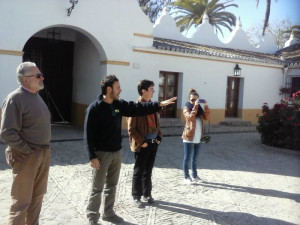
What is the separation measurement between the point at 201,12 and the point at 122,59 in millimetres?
14151

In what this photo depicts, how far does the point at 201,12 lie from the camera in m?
22.9

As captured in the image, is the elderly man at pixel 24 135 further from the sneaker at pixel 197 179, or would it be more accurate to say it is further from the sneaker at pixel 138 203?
the sneaker at pixel 197 179

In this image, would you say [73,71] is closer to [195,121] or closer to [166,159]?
[166,159]

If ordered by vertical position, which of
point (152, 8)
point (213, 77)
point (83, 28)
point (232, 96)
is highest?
point (152, 8)

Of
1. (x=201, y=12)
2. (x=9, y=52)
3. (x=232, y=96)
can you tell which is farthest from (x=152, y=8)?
(x=9, y=52)

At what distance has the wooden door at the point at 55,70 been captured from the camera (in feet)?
39.0

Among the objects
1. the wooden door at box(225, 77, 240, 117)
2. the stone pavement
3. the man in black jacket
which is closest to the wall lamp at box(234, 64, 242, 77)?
the wooden door at box(225, 77, 240, 117)

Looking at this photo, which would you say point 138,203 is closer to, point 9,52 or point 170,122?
point 9,52

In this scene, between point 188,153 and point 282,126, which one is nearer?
point 188,153

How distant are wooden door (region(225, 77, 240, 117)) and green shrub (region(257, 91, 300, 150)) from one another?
4857 millimetres

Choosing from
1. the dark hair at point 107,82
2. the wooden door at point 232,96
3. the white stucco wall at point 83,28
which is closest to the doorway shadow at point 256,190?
the dark hair at point 107,82

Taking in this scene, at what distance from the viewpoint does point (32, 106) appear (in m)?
2.96

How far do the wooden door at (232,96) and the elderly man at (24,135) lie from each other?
39.4 feet

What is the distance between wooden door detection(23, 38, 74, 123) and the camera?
1189 cm
